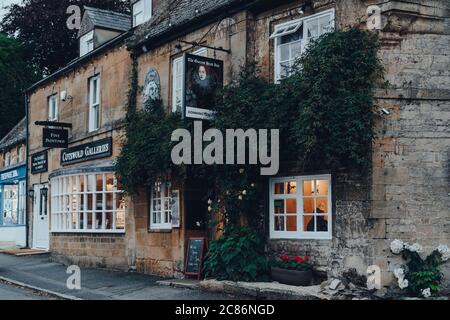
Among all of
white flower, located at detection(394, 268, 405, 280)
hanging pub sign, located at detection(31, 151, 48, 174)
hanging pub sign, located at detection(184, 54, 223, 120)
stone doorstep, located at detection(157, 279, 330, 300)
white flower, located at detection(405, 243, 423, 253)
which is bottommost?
stone doorstep, located at detection(157, 279, 330, 300)

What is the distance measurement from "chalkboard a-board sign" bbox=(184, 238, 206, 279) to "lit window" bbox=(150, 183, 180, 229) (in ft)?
2.31

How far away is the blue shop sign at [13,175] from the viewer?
25177 mm

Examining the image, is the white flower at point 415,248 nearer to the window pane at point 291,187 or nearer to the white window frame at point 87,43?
the window pane at point 291,187

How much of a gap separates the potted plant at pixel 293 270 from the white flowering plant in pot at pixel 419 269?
1.66 meters

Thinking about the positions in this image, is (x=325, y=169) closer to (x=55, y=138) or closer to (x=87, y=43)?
(x=55, y=138)

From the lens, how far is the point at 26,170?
963 inches

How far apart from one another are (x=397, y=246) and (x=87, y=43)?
14.4m

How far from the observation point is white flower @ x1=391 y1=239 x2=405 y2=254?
10.6 meters

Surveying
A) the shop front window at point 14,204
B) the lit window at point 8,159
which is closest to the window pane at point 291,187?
the shop front window at point 14,204

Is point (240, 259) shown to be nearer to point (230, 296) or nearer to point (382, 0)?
point (230, 296)

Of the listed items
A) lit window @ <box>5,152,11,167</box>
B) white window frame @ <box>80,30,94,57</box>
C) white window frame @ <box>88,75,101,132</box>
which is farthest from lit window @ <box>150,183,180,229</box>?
lit window @ <box>5,152,11,167</box>

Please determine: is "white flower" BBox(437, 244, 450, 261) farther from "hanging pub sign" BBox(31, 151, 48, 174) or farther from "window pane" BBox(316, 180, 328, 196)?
"hanging pub sign" BBox(31, 151, 48, 174)

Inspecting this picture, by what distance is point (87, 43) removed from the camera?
Answer: 2128 cm
